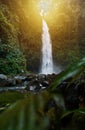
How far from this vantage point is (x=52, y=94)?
2.14 ft

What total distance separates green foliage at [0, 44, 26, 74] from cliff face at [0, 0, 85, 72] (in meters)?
0.85

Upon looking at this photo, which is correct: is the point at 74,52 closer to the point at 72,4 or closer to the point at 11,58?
the point at 72,4

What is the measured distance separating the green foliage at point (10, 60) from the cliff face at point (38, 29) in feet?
2.78

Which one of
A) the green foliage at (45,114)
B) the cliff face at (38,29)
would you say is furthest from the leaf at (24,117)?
the cliff face at (38,29)

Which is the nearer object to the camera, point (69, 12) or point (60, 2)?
point (69, 12)

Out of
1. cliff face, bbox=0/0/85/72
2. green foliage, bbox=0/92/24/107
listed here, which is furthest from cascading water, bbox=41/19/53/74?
green foliage, bbox=0/92/24/107

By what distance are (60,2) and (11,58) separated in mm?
12681

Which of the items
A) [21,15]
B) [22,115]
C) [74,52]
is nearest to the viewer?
[22,115]

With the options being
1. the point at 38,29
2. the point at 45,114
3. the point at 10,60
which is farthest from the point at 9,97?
the point at 38,29

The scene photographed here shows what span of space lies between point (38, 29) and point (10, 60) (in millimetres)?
6765

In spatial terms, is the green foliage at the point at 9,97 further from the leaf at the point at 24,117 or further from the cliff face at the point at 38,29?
the cliff face at the point at 38,29

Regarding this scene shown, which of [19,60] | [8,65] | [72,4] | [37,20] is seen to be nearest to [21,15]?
[37,20]

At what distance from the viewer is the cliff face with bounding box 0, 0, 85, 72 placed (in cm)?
1661

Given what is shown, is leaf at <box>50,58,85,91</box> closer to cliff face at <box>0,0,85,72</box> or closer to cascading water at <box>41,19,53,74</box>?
cliff face at <box>0,0,85,72</box>
